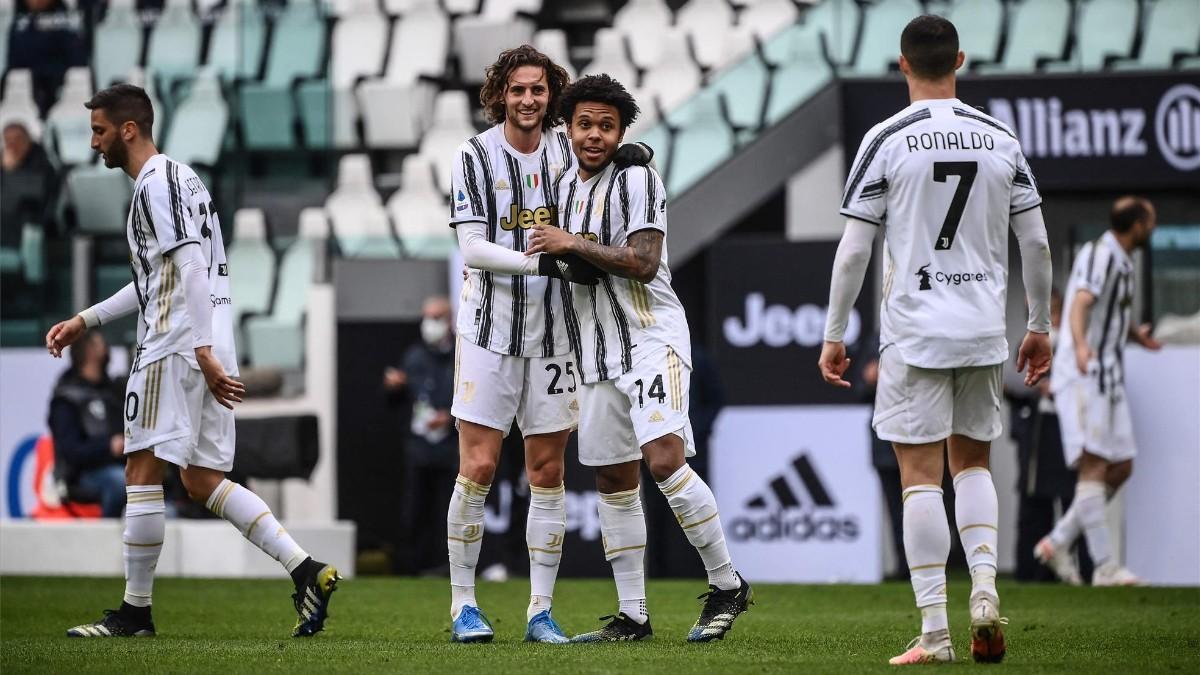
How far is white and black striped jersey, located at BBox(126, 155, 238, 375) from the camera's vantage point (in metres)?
7.09

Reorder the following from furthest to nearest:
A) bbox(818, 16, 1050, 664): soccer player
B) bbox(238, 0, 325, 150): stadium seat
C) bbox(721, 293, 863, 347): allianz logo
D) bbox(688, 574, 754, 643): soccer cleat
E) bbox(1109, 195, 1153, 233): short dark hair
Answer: bbox(238, 0, 325, 150): stadium seat, bbox(721, 293, 863, 347): allianz logo, bbox(1109, 195, 1153, 233): short dark hair, bbox(688, 574, 754, 643): soccer cleat, bbox(818, 16, 1050, 664): soccer player

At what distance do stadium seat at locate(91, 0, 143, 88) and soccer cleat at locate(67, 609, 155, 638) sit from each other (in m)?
8.89

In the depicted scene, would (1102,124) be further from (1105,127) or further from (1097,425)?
(1097,425)

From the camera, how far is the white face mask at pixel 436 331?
13.4m

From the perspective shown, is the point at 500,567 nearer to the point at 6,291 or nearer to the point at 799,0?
the point at 6,291

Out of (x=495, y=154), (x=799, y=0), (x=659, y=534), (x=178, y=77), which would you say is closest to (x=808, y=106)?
(x=799, y=0)

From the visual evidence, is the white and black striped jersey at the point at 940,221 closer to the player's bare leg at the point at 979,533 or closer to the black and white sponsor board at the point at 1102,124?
the player's bare leg at the point at 979,533

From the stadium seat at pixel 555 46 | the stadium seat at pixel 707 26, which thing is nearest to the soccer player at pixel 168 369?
the stadium seat at pixel 707 26

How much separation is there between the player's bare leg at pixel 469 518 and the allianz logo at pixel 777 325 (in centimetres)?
639

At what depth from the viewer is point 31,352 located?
14.4m

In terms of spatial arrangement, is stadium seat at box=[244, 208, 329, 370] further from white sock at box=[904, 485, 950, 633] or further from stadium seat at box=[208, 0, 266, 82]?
white sock at box=[904, 485, 950, 633]

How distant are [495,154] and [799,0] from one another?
31.3 feet

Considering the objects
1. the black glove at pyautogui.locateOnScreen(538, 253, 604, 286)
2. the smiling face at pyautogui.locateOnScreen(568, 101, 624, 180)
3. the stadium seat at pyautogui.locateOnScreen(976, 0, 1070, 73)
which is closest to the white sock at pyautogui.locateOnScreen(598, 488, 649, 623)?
the black glove at pyautogui.locateOnScreen(538, 253, 604, 286)

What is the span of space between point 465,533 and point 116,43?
9.90m
